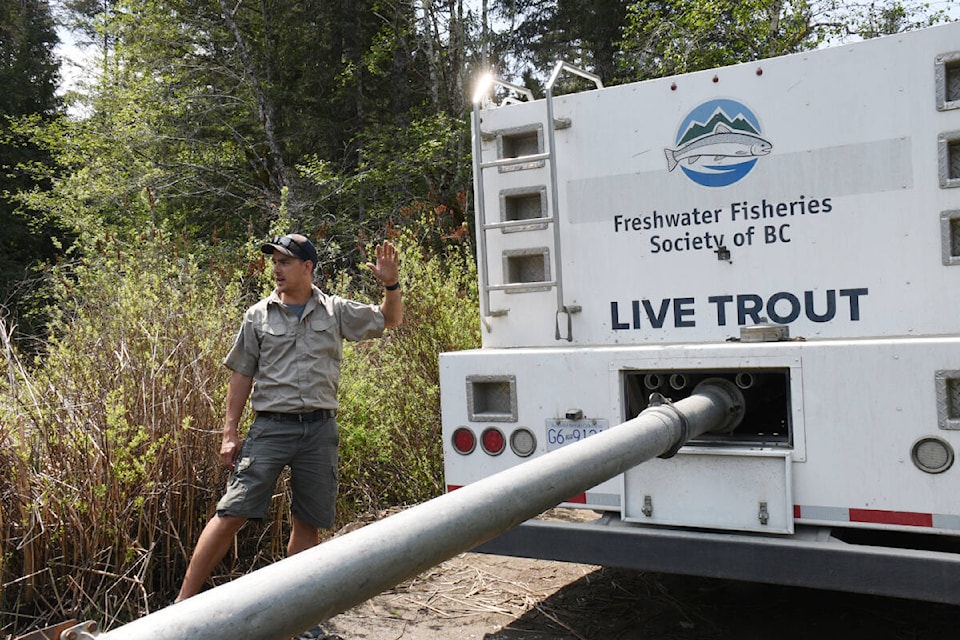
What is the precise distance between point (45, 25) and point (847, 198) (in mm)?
32062

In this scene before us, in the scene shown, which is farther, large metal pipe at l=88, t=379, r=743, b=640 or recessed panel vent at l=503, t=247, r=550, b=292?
recessed panel vent at l=503, t=247, r=550, b=292

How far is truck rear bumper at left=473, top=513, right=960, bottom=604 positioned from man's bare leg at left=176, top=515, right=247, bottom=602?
1.23 metres

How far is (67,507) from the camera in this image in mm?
4395

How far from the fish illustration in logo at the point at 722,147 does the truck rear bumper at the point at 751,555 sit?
173cm

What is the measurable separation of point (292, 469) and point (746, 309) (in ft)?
7.72

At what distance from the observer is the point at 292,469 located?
4484 mm

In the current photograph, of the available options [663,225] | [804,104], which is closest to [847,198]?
[804,104]

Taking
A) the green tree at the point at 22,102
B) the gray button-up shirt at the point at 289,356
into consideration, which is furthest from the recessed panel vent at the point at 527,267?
the green tree at the point at 22,102

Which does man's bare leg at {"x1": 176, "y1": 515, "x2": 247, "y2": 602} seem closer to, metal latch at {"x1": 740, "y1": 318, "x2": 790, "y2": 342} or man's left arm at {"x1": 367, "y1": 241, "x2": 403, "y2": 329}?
man's left arm at {"x1": 367, "y1": 241, "x2": 403, "y2": 329}

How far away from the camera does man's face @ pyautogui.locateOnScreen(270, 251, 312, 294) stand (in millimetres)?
4473

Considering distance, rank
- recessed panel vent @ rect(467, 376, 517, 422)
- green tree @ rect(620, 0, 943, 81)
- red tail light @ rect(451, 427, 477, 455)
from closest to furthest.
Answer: recessed panel vent @ rect(467, 376, 517, 422)
red tail light @ rect(451, 427, 477, 455)
green tree @ rect(620, 0, 943, 81)

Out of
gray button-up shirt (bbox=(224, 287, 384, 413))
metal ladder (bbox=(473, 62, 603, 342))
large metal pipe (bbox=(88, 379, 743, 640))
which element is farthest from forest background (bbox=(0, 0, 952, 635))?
large metal pipe (bbox=(88, 379, 743, 640))

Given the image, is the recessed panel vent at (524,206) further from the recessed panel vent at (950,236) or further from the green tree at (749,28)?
the green tree at (749,28)

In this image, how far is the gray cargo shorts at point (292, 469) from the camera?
13.9 feet
